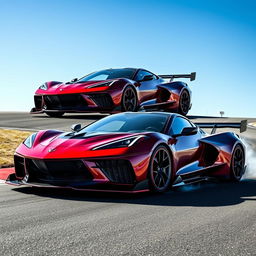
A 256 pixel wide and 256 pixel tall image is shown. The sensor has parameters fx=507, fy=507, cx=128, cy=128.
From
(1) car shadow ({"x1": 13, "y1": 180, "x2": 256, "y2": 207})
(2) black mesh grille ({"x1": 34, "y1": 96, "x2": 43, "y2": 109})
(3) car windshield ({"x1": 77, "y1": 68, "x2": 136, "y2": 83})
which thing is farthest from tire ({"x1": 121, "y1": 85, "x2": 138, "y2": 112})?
(1) car shadow ({"x1": 13, "y1": 180, "x2": 256, "y2": 207})

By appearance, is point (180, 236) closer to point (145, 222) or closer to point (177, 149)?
point (145, 222)

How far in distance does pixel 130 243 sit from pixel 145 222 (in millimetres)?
840

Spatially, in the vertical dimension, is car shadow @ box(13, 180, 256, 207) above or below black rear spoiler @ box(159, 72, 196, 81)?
below

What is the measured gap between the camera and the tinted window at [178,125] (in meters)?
7.37

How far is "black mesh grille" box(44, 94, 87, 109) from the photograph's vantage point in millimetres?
14188

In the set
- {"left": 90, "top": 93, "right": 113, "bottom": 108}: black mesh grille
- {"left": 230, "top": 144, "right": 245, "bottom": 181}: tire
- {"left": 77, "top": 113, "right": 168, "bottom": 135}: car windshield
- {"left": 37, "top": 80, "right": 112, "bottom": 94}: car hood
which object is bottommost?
{"left": 230, "top": 144, "right": 245, "bottom": 181}: tire

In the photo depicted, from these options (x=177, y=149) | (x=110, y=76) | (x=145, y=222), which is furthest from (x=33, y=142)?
(x=110, y=76)

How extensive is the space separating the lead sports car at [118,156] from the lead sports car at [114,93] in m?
6.20

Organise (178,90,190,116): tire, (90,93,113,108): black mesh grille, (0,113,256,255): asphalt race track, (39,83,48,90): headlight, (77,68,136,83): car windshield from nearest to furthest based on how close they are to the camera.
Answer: (0,113,256,255): asphalt race track → (90,93,113,108): black mesh grille → (77,68,136,83): car windshield → (39,83,48,90): headlight → (178,90,190,116): tire

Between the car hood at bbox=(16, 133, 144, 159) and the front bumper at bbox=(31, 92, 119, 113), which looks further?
the front bumper at bbox=(31, 92, 119, 113)

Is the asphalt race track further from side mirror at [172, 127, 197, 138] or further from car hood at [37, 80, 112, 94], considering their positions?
car hood at [37, 80, 112, 94]

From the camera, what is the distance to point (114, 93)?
13.9 metres

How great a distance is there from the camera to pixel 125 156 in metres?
5.96

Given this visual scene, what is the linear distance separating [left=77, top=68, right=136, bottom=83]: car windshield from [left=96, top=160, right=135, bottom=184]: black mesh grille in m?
9.00
